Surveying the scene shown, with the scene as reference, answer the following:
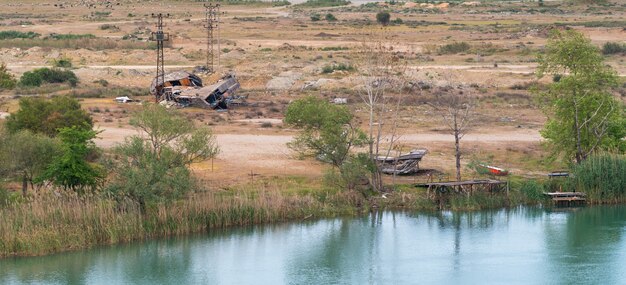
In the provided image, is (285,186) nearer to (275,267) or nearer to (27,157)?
(275,267)

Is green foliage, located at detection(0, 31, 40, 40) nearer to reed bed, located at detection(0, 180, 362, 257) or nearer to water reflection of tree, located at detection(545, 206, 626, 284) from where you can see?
reed bed, located at detection(0, 180, 362, 257)

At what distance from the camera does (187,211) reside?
33.9 metres

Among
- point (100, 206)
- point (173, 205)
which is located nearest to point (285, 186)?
point (173, 205)

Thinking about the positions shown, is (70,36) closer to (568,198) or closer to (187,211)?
(187,211)

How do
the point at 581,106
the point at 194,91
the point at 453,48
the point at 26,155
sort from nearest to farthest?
the point at 26,155, the point at 581,106, the point at 194,91, the point at 453,48

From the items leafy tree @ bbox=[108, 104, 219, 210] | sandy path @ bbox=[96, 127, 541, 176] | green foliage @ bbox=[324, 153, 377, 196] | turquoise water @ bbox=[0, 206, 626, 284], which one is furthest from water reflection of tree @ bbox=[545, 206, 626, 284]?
leafy tree @ bbox=[108, 104, 219, 210]

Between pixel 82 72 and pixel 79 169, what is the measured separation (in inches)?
1512

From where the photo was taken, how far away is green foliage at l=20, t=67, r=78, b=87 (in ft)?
213

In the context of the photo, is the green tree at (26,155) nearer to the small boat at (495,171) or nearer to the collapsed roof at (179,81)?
the small boat at (495,171)

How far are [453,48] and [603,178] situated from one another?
4880 centimetres

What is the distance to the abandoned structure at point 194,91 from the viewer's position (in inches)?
2251

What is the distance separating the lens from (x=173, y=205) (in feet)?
110

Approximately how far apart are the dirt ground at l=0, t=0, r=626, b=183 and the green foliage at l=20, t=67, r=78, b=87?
1248mm

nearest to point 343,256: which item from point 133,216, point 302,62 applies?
point 133,216
